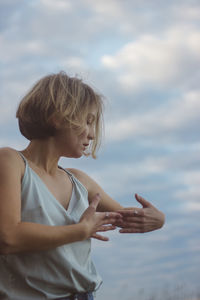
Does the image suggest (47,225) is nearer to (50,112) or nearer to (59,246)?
(59,246)

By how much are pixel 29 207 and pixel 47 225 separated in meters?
0.18

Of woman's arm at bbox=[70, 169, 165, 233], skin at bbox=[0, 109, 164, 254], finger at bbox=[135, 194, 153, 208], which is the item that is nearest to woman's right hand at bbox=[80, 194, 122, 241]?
skin at bbox=[0, 109, 164, 254]

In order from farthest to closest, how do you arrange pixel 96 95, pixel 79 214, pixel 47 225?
pixel 96 95 → pixel 79 214 → pixel 47 225

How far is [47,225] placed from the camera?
2.81 metres

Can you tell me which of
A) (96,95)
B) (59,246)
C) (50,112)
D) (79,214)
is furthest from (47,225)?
(96,95)

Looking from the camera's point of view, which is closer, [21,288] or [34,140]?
[21,288]

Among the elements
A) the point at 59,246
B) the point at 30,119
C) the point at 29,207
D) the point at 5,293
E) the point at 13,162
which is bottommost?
the point at 5,293

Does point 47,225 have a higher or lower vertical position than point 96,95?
lower

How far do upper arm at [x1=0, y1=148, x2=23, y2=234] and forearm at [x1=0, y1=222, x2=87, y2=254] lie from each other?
50 millimetres

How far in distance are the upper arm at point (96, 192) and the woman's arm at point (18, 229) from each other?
0.71 metres

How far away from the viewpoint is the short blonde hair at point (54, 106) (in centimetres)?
313

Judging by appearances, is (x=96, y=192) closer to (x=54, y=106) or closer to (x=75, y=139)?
(x=75, y=139)

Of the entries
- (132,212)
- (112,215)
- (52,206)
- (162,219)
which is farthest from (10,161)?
(162,219)

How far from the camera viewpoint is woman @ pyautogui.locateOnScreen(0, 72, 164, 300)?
9.00 feet
